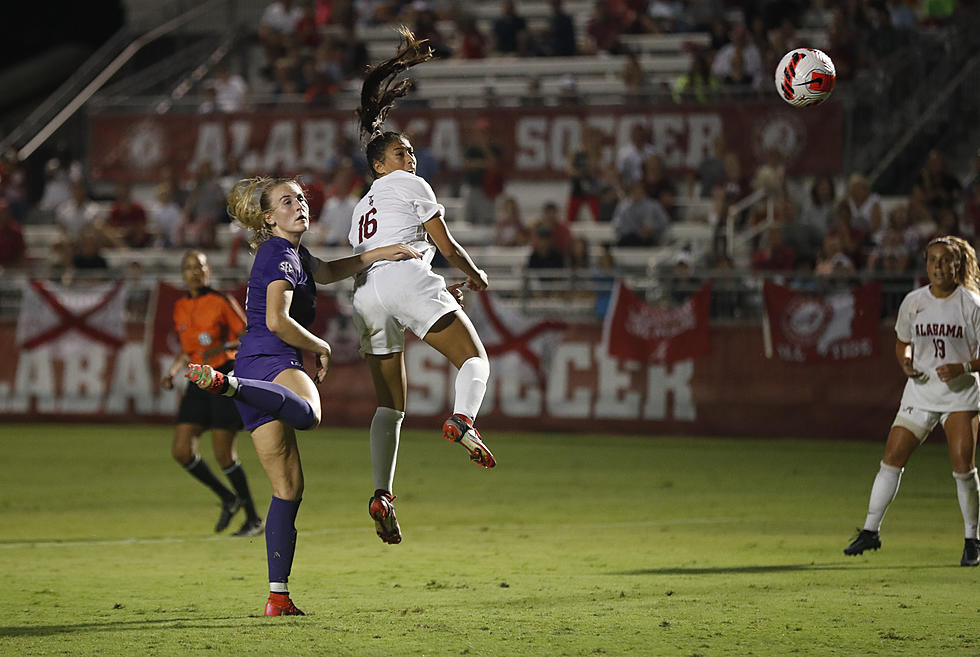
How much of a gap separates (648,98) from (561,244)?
13.0ft

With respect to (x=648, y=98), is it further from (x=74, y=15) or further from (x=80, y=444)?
(x=74, y=15)

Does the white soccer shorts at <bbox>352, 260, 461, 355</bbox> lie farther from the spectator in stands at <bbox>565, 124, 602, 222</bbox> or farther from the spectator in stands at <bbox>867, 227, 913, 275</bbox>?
the spectator in stands at <bbox>565, 124, 602, 222</bbox>

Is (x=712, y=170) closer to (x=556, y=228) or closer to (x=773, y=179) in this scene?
(x=773, y=179)

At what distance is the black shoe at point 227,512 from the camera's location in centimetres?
1177

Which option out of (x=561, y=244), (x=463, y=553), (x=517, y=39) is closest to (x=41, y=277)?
(x=561, y=244)

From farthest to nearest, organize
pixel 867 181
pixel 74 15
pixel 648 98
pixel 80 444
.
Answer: pixel 74 15
pixel 648 98
pixel 867 181
pixel 80 444

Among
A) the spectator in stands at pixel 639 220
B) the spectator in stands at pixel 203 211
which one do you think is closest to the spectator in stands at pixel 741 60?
the spectator in stands at pixel 639 220

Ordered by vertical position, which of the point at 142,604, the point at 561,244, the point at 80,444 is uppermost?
the point at 561,244

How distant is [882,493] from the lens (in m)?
9.92

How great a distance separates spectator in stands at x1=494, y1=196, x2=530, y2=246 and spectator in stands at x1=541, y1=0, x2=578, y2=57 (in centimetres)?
473

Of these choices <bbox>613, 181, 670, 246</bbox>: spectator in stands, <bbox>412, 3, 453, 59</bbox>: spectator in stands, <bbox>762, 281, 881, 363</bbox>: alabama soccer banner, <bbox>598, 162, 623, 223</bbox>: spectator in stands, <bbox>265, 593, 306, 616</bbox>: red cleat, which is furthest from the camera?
<bbox>412, 3, 453, 59</bbox>: spectator in stands

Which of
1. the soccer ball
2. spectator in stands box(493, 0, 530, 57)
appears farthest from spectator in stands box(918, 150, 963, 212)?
the soccer ball

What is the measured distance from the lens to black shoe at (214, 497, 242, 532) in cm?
1177

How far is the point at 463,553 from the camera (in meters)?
10.5
